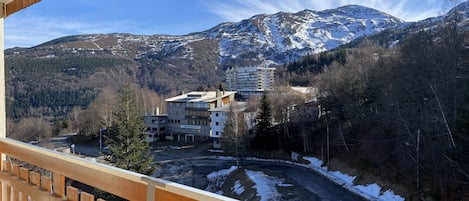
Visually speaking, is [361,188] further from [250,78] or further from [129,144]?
[250,78]

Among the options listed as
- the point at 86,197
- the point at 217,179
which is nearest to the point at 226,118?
the point at 217,179

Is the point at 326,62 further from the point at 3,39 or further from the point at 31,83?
the point at 31,83

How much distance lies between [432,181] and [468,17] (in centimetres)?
697

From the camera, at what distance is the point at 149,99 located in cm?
4288

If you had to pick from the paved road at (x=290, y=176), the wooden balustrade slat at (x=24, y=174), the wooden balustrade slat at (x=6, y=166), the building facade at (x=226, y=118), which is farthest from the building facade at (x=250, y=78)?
the wooden balustrade slat at (x=24, y=174)

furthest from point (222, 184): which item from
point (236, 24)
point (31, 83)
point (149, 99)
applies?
point (236, 24)

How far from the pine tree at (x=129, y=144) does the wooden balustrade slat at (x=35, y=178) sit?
11082 mm

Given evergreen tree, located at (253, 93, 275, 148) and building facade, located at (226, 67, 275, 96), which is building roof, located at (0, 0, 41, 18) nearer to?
evergreen tree, located at (253, 93, 275, 148)

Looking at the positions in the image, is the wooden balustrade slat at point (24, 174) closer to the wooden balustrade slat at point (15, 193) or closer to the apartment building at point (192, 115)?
the wooden balustrade slat at point (15, 193)

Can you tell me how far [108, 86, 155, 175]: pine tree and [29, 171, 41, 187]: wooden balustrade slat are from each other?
11082 millimetres

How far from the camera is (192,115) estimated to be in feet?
94.3

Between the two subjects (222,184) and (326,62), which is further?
(326,62)

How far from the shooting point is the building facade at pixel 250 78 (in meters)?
52.0

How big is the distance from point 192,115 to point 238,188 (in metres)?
14.0
